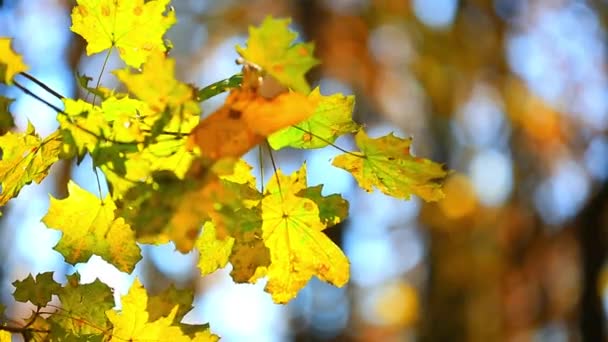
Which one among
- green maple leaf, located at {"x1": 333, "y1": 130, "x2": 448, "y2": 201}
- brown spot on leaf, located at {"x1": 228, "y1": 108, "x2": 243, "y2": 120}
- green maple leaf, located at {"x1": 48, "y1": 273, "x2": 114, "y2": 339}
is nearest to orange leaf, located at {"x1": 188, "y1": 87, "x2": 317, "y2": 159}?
brown spot on leaf, located at {"x1": 228, "y1": 108, "x2": 243, "y2": 120}

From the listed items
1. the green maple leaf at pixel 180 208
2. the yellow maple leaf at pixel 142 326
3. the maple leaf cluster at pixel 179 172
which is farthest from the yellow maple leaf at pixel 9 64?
the yellow maple leaf at pixel 142 326

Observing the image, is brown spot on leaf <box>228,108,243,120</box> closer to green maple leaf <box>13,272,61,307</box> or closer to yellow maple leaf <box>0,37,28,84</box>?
yellow maple leaf <box>0,37,28,84</box>

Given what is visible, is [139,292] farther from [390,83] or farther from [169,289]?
[390,83]

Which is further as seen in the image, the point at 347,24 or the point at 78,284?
the point at 347,24

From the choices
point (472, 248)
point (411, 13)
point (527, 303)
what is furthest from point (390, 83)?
point (527, 303)

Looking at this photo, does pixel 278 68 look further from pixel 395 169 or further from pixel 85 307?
pixel 85 307

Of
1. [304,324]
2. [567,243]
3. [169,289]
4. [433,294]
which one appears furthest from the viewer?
[304,324]

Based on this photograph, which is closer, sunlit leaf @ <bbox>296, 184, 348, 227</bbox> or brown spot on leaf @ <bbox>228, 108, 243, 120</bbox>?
brown spot on leaf @ <bbox>228, 108, 243, 120</bbox>
